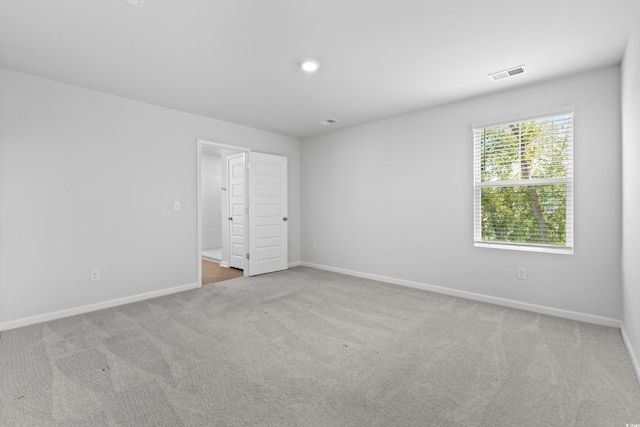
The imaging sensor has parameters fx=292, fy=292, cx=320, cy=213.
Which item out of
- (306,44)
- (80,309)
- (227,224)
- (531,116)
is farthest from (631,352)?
(227,224)

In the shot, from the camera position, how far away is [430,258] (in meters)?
4.13

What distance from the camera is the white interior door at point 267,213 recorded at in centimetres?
509

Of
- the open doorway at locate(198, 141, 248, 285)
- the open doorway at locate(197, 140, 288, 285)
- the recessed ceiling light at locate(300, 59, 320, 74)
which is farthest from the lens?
the open doorway at locate(197, 140, 288, 285)

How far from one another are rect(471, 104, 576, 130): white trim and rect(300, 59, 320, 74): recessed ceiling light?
217 cm

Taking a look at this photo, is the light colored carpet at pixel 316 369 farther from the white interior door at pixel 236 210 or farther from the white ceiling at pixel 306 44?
the white ceiling at pixel 306 44

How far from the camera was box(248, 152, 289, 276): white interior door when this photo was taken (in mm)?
5094

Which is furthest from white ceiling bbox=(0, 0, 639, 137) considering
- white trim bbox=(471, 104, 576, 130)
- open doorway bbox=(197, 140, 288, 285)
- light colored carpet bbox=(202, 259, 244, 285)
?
light colored carpet bbox=(202, 259, 244, 285)

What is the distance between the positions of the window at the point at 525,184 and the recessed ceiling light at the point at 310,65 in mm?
2225

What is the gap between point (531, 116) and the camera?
10.7 feet

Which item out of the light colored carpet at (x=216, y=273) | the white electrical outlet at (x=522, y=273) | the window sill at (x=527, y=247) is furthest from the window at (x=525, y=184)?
the light colored carpet at (x=216, y=273)

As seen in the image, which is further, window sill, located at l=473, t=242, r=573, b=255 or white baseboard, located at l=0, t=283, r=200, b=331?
window sill, located at l=473, t=242, r=573, b=255

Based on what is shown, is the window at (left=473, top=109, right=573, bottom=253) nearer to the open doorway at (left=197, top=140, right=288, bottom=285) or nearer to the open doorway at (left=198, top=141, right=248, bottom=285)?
the open doorway at (left=197, top=140, right=288, bottom=285)

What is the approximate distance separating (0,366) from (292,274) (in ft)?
11.7

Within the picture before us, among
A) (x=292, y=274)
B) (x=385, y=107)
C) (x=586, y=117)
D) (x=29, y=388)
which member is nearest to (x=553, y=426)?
(x=586, y=117)
